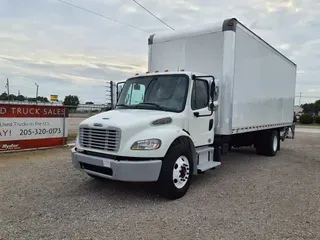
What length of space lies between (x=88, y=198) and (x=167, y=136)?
1875 millimetres

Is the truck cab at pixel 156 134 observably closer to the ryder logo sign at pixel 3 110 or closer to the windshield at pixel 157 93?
the windshield at pixel 157 93

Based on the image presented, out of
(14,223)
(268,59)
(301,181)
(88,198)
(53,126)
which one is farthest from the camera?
(53,126)

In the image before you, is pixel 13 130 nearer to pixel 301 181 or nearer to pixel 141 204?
pixel 141 204

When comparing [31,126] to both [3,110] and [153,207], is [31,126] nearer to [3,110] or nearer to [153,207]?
[3,110]

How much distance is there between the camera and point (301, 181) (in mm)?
6918

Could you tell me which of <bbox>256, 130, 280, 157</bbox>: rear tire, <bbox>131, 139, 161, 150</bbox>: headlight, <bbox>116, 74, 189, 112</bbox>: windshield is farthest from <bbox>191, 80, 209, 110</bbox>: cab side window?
<bbox>256, 130, 280, 157</bbox>: rear tire

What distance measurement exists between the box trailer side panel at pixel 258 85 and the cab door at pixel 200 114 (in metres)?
0.97

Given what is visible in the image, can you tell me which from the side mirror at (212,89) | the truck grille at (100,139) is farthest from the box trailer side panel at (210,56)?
the truck grille at (100,139)

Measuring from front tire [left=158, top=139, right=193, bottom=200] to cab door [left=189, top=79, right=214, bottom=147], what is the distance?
24.8 inches

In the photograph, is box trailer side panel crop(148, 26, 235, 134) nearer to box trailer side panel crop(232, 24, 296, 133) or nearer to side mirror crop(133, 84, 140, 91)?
box trailer side panel crop(232, 24, 296, 133)

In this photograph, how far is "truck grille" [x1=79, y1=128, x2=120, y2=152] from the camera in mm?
4945

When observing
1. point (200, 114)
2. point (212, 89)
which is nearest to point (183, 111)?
point (200, 114)

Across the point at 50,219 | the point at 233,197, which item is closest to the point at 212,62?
the point at 233,197

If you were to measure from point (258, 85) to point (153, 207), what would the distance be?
5504 mm
